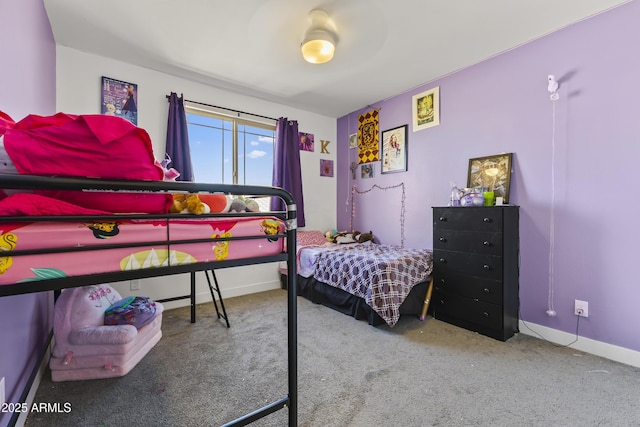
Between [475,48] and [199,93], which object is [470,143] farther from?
[199,93]

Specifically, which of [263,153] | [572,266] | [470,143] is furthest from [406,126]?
[572,266]

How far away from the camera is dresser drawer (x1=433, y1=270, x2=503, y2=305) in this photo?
2.21 metres

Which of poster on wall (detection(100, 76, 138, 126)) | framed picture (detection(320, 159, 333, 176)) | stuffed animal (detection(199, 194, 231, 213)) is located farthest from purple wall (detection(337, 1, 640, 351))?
poster on wall (detection(100, 76, 138, 126))

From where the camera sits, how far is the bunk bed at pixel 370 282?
2.35 meters

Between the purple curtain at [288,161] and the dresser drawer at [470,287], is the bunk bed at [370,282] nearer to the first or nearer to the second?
the dresser drawer at [470,287]

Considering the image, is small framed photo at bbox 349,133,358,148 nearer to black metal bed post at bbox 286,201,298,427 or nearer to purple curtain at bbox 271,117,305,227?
purple curtain at bbox 271,117,305,227

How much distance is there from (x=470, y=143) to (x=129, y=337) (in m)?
3.16

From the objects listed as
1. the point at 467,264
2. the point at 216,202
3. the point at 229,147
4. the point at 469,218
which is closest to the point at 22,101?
the point at 216,202

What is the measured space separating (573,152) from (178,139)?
3.46 meters

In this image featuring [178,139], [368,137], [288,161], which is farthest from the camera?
[368,137]

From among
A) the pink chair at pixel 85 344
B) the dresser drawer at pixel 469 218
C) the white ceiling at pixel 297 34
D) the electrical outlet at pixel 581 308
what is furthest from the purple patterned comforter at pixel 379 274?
the white ceiling at pixel 297 34

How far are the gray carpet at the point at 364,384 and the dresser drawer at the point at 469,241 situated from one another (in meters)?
0.69

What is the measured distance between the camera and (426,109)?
313 cm

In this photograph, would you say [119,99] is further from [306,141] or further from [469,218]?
[469,218]
